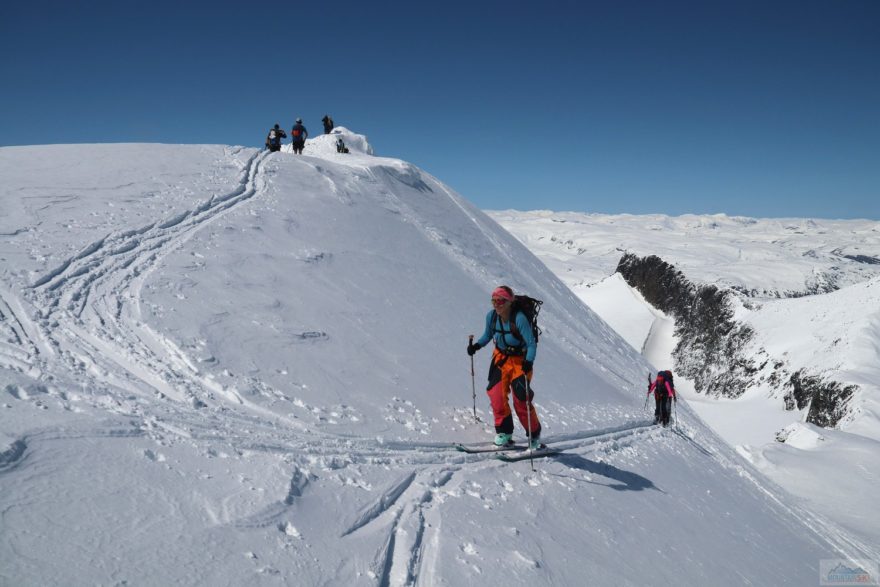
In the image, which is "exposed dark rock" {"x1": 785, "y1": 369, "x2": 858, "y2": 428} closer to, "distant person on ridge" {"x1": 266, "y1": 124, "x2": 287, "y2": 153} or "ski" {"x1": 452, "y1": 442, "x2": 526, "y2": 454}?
"ski" {"x1": 452, "y1": 442, "x2": 526, "y2": 454}

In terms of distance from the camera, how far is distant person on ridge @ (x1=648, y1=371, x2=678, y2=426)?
406 inches

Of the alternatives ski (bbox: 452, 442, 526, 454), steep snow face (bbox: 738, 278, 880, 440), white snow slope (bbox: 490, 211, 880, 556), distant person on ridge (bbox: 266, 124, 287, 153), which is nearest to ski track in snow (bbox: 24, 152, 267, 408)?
ski (bbox: 452, 442, 526, 454)

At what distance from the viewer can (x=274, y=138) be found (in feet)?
65.9

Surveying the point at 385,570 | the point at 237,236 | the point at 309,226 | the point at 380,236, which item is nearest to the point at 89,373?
the point at 385,570

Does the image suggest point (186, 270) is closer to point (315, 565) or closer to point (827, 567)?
point (315, 565)

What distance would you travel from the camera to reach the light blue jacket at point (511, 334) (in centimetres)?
570

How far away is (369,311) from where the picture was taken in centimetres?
877

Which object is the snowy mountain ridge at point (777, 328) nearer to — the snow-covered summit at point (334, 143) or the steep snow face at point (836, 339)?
the steep snow face at point (836, 339)

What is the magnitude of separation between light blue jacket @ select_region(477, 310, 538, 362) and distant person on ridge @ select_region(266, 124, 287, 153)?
646 inches

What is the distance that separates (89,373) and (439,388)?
14.2 ft

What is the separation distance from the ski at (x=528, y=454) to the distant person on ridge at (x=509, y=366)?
0.07 metres

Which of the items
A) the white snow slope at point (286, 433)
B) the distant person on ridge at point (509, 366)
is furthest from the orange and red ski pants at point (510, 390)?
the white snow slope at point (286, 433)

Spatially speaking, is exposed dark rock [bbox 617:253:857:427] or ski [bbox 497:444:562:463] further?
exposed dark rock [bbox 617:253:857:427]

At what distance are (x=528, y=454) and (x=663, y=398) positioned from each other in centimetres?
648
